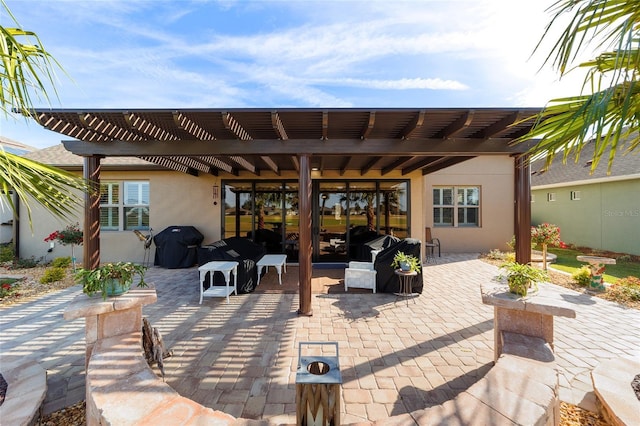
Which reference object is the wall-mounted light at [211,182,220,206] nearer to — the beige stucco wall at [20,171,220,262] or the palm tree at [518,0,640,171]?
the beige stucco wall at [20,171,220,262]

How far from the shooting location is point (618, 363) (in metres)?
2.46

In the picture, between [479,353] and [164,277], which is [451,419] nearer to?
[479,353]

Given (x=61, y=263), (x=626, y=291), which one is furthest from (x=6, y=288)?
(x=626, y=291)

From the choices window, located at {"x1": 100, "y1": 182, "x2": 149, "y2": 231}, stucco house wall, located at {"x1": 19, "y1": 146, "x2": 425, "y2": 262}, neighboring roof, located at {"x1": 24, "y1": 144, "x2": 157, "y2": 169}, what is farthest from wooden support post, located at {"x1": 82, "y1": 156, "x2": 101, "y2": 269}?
window, located at {"x1": 100, "y1": 182, "x2": 149, "y2": 231}

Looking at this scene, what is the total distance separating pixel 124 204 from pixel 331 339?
8761mm

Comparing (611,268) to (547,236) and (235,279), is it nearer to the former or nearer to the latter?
(547,236)

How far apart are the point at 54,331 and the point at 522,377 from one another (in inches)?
224

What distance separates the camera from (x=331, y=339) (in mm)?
3424

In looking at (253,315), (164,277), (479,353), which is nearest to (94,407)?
(253,315)

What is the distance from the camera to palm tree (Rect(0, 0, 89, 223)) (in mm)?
1503

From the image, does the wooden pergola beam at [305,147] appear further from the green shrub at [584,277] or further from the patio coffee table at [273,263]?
the green shrub at [584,277]

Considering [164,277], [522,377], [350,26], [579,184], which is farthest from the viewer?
[579,184]

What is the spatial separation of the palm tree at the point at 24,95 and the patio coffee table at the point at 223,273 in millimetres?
3066

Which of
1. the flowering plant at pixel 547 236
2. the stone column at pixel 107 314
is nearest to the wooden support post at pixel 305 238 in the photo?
the stone column at pixel 107 314
